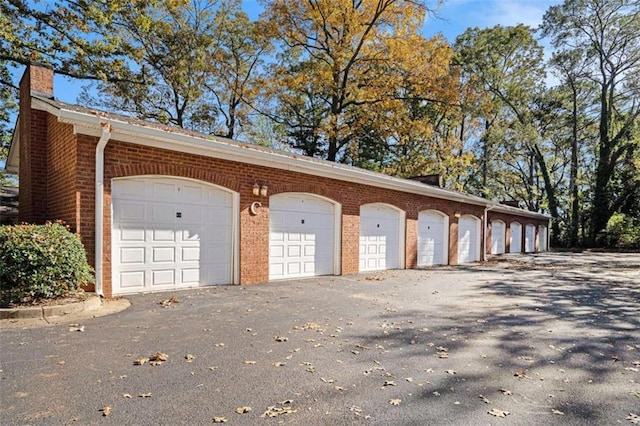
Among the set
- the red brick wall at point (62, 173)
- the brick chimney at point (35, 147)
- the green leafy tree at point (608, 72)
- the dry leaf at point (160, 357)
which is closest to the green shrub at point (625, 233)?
the green leafy tree at point (608, 72)

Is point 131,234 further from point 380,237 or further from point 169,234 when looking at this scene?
point 380,237

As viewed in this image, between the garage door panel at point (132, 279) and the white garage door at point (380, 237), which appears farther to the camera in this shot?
the white garage door at point (380, 237)

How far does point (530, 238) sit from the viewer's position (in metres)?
26.6

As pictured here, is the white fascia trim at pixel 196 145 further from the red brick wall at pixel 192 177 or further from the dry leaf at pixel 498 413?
the dry leaf at pixel 498 413

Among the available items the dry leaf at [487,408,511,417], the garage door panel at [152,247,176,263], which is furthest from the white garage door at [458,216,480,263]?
the dry leaf at [487,408,511,417]

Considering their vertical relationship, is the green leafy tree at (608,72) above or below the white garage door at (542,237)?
above

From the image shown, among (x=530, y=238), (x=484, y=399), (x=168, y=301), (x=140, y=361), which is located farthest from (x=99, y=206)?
(x=530, y=238)

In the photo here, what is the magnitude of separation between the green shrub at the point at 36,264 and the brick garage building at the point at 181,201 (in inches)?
28.0

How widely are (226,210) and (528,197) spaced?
1423 inches

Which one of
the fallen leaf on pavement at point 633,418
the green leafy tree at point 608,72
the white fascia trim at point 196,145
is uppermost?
the green leafy tree at point 608,72

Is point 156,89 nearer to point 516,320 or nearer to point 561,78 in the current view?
point 516,320

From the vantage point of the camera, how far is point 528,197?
119ft

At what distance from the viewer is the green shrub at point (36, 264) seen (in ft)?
16.4

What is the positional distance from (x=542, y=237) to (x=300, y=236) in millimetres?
26302
